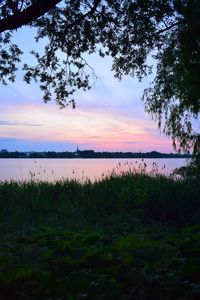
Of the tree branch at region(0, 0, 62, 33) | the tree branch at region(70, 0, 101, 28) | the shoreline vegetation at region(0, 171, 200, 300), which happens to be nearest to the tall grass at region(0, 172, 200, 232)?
the shoreline vegetation at region(0, 171, 200, 300)

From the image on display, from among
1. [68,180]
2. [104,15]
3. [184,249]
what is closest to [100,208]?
[68,180]

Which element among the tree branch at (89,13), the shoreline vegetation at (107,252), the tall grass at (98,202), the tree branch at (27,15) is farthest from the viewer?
the tall grass at (98,202)

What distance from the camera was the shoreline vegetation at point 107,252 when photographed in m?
3.73

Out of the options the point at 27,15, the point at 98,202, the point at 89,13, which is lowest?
the point at 98,202

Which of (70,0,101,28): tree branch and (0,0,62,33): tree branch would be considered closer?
(0,0,62,33): tree branch

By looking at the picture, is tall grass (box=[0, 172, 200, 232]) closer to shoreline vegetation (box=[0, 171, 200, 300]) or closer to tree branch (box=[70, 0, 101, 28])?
shoreline vegetation (box=[0, 171, 200, 300])

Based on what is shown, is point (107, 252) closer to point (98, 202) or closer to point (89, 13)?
point (89, 13)

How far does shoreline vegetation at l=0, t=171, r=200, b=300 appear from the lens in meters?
3.73

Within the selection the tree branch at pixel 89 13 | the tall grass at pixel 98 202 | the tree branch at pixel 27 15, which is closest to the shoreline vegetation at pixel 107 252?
the tall grass at pixel 98 202

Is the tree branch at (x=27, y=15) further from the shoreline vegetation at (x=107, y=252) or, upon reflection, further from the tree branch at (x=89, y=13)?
the shoreline vegetation at (x=107, y=252)

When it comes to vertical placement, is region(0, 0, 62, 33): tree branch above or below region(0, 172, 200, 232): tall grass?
above

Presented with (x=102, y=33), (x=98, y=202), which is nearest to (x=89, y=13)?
(x=102, y=33)

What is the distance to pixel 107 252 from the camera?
179 inches

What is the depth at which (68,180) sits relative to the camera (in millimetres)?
14016
